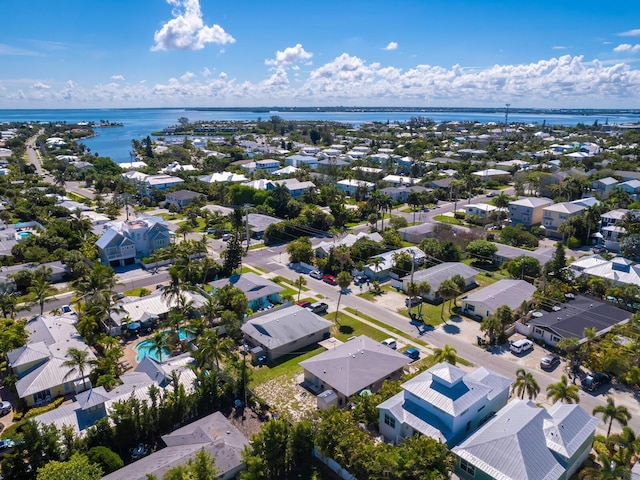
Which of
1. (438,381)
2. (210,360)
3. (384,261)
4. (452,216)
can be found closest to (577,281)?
(384,261)

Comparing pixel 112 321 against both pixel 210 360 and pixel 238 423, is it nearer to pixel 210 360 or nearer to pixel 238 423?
pixel 210 360

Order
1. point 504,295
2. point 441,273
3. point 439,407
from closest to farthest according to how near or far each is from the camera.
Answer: point 439,407, point 504,295, point 441,273

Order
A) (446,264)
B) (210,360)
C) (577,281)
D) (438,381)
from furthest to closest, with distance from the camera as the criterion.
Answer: (446,264), (577,281), (210,360), (438,381)

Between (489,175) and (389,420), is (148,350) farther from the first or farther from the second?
(489,175)

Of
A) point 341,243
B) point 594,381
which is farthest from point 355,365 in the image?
point 341,243

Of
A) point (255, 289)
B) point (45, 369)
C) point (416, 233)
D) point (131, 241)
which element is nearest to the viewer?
point (45, 369)

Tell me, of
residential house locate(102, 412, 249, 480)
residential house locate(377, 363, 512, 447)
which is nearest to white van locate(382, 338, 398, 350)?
residential house locate(377, 363, 512, 447)
